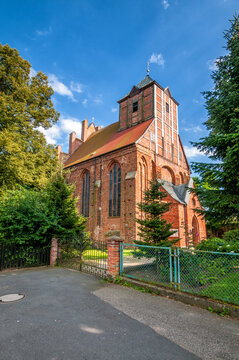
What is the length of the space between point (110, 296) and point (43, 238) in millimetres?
5510

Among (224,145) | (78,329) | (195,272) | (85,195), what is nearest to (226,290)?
(195,272)

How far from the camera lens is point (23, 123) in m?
14.4

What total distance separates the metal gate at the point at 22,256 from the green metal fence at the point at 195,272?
4888mm

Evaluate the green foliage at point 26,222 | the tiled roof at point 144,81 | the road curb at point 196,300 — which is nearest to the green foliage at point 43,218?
the green foliage at point 26,222

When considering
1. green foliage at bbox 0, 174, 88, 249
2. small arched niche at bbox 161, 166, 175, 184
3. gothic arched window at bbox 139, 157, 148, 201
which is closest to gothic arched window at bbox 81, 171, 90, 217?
gothic arched window at bbox 139, 157, 148, 201

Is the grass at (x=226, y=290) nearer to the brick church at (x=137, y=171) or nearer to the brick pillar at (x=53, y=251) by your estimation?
the brick pillar at (x=53, y=251)

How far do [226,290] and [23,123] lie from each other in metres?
15.3

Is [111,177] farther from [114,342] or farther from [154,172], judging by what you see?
[114,342]

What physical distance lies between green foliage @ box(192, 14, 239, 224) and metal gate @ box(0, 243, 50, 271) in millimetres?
7586

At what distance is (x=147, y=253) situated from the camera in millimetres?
6129

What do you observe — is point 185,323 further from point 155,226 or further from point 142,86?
point 142,86

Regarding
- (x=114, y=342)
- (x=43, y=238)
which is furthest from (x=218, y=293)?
(x=43, y=238)

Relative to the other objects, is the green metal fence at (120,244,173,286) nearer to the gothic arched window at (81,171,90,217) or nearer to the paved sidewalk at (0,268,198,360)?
the paved sidewalk at (0,268,198,360)

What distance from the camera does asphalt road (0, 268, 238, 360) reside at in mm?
2662
